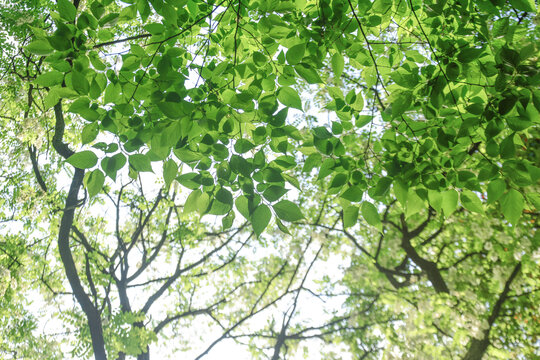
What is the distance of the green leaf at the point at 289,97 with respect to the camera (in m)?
1.79

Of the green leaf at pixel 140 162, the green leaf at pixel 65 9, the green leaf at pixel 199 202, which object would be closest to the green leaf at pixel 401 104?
the green leaf at pixel 199 202

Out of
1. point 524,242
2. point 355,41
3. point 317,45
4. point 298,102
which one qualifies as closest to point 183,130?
point 298,102

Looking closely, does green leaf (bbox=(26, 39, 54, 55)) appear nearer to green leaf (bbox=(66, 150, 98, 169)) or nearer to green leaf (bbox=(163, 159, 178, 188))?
green leaf (bbox=(66, 150, 98, 169))

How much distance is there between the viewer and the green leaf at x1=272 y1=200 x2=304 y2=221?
142 centimetres

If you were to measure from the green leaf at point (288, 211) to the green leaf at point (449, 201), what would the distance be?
33.2 inches

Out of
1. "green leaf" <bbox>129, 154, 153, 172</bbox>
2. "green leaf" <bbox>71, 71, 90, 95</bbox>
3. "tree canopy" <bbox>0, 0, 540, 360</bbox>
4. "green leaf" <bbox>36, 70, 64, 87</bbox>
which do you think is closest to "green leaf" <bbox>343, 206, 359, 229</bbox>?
"tree canopy" <bbox>0, 0, 540, 360</bbox>

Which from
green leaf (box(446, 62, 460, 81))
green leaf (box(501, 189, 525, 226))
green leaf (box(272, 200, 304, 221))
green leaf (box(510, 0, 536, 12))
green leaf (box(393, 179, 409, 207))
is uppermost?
green leaf (box(510, 0, 536, 12))

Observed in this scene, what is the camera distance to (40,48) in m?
1.47

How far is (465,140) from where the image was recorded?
1.84 meters

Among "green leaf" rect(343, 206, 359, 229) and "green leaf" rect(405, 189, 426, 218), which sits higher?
"green leaf" rect(405, 189, 426, 218)

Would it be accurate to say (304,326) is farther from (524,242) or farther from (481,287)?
(524,242)

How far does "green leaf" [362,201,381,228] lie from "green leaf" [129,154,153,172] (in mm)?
1046

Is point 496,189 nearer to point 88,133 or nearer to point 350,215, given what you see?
point 350,215

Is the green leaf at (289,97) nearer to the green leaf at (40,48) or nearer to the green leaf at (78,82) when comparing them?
the green leaf at (78,82)
